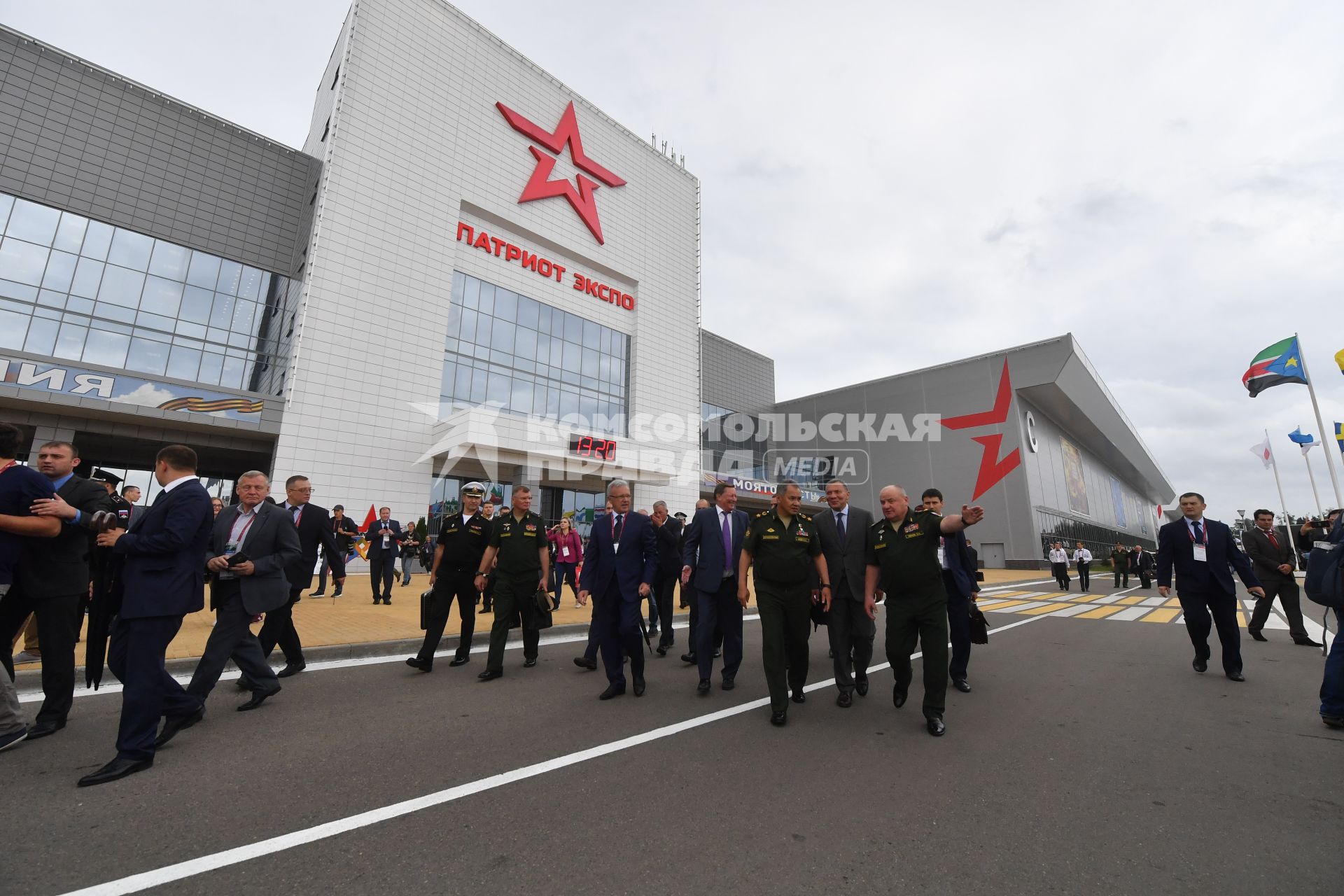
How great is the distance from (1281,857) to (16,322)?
29.1 meters

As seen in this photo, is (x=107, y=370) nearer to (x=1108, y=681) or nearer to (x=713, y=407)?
(x=1108, y=681)

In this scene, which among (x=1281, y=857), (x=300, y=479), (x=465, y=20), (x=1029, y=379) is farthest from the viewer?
(x=1029, y=379)

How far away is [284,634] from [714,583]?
13.5 ft

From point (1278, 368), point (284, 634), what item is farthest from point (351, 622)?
point (1278, 368)

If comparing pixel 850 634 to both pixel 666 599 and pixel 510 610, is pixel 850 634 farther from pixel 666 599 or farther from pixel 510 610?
pixel 510 610

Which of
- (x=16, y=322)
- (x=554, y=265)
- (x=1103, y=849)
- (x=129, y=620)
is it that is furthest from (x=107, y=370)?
(x=1103, y=849)

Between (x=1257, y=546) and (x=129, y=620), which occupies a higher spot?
(x=1257, y=546)

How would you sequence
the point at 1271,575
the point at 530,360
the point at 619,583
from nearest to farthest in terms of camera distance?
the point at 619,583 < the point at 1271,575 < the point at 530,360

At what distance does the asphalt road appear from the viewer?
216cm

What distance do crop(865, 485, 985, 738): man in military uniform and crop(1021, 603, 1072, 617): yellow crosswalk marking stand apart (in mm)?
10006

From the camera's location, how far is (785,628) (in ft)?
15.0

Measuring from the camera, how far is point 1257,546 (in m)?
8.66

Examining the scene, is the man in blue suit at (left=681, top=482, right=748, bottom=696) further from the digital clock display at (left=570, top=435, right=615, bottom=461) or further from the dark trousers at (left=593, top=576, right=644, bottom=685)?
the digital clock display at (left=570, top=435, right=615, bottom=461)

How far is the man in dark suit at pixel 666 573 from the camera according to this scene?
684 centimetres
